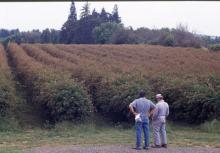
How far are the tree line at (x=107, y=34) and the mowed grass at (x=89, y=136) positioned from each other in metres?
57.0

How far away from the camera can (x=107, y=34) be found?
9212 cm

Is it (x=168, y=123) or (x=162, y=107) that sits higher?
(x=162, y=107)

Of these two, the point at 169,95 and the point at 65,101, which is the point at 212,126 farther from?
the point at 65,101

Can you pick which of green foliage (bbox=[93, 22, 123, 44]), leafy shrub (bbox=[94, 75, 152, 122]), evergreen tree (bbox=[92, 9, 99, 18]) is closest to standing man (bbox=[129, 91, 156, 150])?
leafy shrub (bbox=[94, 75, 152, 122])

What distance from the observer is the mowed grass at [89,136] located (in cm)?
1583

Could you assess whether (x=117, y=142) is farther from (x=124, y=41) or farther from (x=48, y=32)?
(x=48, y=32)

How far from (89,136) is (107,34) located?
2961 inches

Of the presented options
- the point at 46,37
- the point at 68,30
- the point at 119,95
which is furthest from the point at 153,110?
the point at 46,37

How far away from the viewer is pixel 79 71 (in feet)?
96.8

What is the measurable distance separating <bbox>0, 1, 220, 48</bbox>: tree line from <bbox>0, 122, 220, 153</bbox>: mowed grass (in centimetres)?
5703

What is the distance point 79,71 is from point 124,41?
55695 mm

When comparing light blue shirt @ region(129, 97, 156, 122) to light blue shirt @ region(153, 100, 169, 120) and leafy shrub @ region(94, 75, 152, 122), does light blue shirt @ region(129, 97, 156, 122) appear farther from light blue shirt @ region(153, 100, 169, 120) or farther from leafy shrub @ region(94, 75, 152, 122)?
leafy shrub @ region(94, 75, 152, 122)

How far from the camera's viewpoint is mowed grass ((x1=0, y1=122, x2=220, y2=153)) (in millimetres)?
15828

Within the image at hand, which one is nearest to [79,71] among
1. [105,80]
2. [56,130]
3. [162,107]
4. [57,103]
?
[105,80]
